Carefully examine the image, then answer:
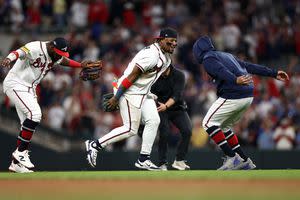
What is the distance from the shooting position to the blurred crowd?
20.5 metres

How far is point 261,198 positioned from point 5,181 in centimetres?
415

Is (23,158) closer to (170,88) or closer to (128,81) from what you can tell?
(128,81)

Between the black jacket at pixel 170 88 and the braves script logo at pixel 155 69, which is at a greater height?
the braves script logo at pixel 155 69

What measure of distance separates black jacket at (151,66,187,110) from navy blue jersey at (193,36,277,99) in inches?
37.5

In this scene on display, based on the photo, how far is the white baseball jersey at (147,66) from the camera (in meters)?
14.1

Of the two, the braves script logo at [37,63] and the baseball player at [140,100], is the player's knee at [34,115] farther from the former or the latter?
the baseball player at [140,100]

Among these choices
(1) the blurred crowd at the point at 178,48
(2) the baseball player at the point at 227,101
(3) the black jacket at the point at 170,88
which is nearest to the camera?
(2) the baseball player at the point at 227,101

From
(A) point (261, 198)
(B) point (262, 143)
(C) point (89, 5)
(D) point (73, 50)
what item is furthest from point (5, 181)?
(C) point (89, 5)

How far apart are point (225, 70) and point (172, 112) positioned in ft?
6.03

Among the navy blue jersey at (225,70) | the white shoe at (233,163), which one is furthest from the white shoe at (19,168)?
the navy blue jersey at (225,70)

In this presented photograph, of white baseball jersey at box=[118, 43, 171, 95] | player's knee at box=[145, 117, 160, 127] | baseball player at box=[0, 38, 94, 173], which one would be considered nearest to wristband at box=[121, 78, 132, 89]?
white baseball jersey at box=[118, 43, 171, 95]

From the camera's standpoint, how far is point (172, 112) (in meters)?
15.7

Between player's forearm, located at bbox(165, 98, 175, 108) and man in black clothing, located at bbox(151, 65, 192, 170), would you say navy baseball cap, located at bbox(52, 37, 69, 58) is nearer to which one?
man in black clothing, located at bbox(151, 65, 192, 170)

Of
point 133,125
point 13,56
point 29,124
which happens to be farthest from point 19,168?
point 133,125
